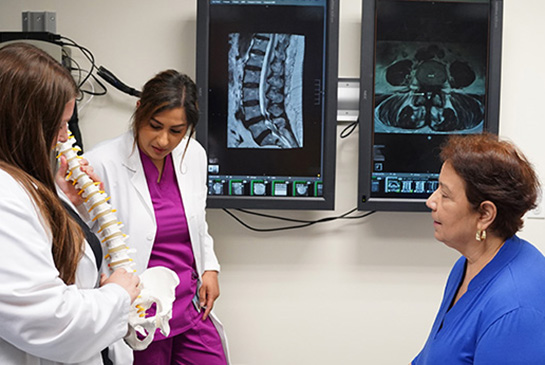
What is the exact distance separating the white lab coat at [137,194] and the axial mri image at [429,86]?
720mm

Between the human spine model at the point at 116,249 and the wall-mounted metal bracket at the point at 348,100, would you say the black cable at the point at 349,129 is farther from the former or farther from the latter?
the human spine model at the point at 116,249

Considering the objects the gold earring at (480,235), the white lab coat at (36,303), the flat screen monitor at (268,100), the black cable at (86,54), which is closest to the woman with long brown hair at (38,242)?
the white lab coat at (36,303)

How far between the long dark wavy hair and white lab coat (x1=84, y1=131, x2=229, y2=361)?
2.10 feet

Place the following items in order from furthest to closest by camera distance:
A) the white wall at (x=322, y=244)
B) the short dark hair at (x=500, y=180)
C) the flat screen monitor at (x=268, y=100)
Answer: the white wall at (x=322, y=244) < the flat screen monitor at (x=268, y=100) < the short dark hair at (x=500, y=180)

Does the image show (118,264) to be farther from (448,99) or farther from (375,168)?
(448,99)

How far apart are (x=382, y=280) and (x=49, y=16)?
5.09 feet

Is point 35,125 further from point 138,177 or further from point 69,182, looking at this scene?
point 138,177

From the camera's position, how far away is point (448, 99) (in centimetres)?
209

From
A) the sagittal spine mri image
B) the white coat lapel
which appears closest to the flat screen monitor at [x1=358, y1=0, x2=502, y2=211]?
the sagittal spine mri image

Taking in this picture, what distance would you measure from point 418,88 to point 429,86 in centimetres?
4

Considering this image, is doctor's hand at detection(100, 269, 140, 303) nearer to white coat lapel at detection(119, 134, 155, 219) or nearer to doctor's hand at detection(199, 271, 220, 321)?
white coat lapel at detection(119, 134, 155, 219)

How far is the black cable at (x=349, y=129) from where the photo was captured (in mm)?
2158

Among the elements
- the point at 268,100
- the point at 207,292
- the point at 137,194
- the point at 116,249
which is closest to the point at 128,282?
the point at 116,249

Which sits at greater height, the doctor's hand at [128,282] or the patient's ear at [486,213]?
the patient's ear at [486,213]
